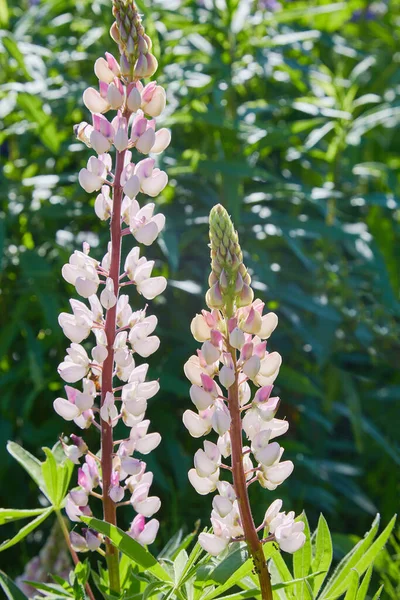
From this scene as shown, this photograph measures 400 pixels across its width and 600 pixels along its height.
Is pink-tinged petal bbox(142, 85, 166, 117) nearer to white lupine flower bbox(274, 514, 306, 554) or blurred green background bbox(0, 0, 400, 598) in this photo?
white lupine flower bbox(274, 514, 306, 554)

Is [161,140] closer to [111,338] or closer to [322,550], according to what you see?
[111,338]

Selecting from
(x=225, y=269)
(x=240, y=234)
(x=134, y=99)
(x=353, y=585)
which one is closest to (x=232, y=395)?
(x=225, y=269)

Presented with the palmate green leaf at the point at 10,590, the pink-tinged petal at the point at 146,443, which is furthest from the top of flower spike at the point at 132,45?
the palmate green leaf at the point at 10,590

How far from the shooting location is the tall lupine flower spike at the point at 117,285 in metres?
1.01

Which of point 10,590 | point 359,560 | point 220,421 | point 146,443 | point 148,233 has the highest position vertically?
point 148,233

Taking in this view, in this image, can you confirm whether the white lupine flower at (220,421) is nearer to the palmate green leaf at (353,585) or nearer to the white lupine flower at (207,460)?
the white lupine flower at (207,460)

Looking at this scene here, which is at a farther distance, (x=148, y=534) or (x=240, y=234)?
(x=240, y=234)

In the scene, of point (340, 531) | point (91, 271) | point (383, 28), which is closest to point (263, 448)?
point (91, 271)

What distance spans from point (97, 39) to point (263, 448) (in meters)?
1.94

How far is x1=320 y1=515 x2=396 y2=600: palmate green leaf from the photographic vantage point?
3.34 feet

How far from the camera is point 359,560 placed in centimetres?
105

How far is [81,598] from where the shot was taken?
105 cm

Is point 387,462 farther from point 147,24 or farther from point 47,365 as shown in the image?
point 147,24

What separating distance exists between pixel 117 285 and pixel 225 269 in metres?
0.14
